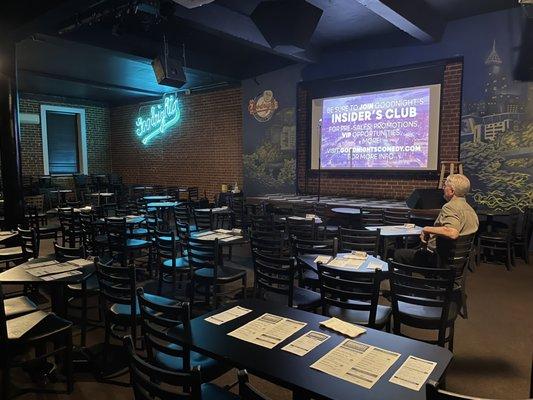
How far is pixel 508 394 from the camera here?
2.73 metres

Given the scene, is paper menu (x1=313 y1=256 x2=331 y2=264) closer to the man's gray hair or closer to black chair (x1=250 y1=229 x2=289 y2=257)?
black chair (x1=250 y1=229 x2=289 y2=257)

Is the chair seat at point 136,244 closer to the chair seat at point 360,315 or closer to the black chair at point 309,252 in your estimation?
the black chair at point 309,252

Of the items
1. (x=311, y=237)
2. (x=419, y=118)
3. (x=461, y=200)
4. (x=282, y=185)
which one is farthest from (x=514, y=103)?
(x=282, y=185)

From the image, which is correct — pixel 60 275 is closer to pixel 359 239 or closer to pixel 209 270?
pixel 209 270

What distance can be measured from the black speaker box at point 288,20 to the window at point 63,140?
29.3 feet

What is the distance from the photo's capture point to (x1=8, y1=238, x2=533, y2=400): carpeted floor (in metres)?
2.79

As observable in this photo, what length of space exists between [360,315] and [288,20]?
16.1 feet

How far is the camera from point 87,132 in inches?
535

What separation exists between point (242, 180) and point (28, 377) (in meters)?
7.84

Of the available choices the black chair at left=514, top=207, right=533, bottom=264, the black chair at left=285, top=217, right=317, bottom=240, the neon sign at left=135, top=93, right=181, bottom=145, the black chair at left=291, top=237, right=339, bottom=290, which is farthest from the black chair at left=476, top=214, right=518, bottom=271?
the neon sign at left=135, top=93, right=181, bottom=145

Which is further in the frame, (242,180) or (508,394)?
(242,180)

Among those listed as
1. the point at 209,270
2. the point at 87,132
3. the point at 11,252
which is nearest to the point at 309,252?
the point at 209,270

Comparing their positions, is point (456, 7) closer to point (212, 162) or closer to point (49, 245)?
point (212, 162)

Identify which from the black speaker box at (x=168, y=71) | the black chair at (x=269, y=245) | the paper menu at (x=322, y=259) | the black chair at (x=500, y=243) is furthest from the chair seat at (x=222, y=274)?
the black speaker box at (x=168, y=71)
